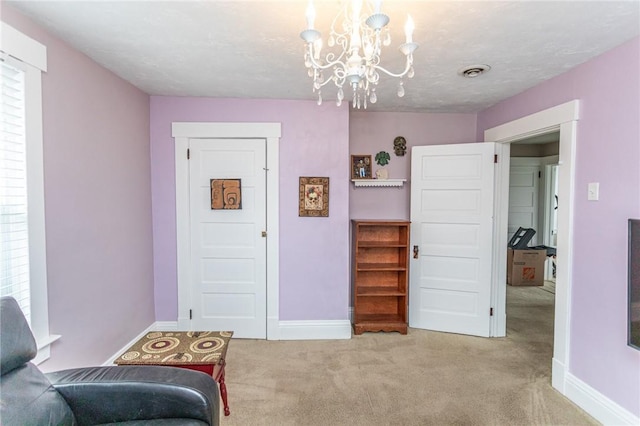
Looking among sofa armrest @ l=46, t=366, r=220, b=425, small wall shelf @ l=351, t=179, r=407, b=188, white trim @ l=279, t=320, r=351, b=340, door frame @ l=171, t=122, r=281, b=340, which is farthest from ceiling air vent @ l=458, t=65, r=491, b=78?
sofa armrest @ l=46, t=366, r=220, b=425

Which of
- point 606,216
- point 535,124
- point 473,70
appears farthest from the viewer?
point 535,124

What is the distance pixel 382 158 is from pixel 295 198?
116 cm

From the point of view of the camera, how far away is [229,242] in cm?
319

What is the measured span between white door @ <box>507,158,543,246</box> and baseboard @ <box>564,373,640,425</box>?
12.5ft

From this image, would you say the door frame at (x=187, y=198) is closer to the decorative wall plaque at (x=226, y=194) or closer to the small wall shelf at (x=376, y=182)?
the decorative wall plaque at (x=226, y=194)

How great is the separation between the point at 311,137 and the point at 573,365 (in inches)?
109

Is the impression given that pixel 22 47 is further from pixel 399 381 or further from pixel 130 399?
pixel 399 381

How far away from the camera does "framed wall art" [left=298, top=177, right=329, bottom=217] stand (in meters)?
3.16

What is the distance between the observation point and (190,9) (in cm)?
163

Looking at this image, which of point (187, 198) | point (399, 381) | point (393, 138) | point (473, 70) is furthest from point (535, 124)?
point (187, 198)

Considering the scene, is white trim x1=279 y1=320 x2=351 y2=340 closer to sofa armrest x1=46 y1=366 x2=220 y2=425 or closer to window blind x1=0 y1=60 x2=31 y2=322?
sofa armrest x1=46 y1=366 x2=220 y2=425

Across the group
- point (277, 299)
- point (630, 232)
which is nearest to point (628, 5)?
point (630, 232)

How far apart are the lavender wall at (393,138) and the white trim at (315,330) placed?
1194mm

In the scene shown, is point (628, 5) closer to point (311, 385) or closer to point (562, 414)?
point (562, 414)
